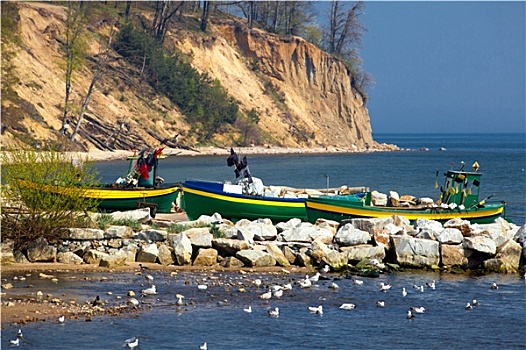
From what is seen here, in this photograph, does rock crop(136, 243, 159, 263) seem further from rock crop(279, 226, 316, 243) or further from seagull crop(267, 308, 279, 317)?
seagull crop(267, 308, 279, 317)

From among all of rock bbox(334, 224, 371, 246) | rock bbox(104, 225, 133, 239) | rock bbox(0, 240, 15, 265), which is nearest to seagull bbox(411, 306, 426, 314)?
rock bbox(334, 224, 371, 246)

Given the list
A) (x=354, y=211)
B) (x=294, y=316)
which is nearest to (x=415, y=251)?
(x=354, y=211)

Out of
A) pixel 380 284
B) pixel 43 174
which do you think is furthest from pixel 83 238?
pixel 380 284

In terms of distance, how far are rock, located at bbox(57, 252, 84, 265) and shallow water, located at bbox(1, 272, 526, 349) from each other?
4.34 ft

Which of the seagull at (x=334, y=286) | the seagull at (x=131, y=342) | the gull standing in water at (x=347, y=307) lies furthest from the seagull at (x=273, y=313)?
the seagull at (x=131, y=342)

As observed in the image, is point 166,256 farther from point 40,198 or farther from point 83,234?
point 40,198

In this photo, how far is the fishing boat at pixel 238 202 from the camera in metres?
25.2

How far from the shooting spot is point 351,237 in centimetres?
2061

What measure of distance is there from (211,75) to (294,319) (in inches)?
2719

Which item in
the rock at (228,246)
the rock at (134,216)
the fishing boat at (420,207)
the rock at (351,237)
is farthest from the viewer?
the fishing boat at (420,207)

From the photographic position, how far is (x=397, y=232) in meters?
21.5

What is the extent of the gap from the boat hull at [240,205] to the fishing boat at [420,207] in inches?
35.7

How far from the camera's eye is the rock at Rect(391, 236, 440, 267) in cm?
2011

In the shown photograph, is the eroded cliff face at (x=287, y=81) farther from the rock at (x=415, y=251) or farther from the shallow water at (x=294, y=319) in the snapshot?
the shallow water at (x=294, y=319)
